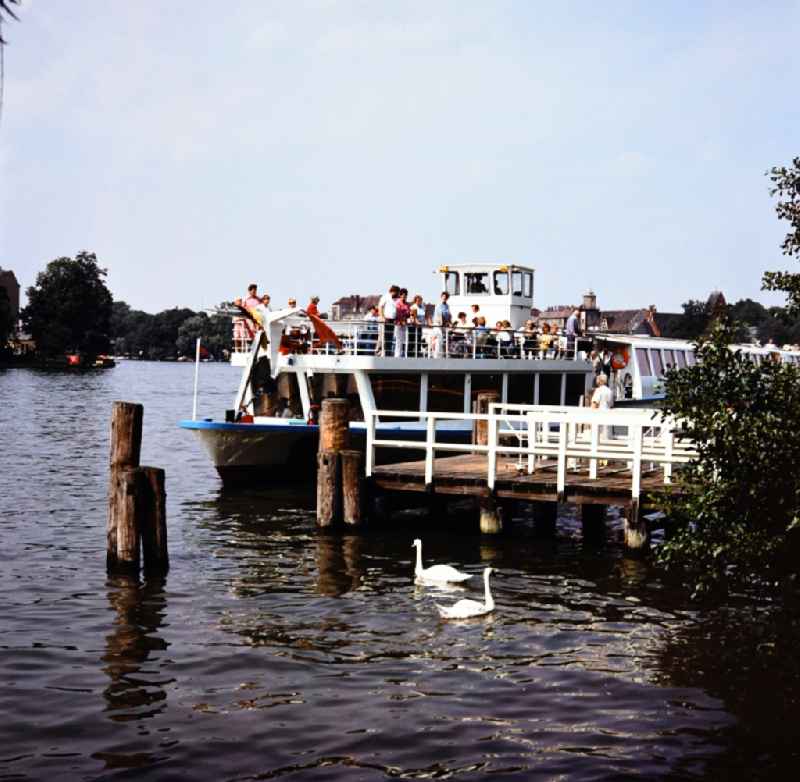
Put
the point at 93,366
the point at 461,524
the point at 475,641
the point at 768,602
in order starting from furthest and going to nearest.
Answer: the point at 93,366 → the point at 461,524 → the point at 768,602 → the point at 475,641

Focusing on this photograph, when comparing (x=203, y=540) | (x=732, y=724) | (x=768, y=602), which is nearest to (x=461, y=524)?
(x=203, y=540)

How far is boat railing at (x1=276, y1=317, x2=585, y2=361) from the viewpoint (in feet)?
90.2

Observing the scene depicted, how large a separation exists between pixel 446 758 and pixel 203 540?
11156 millimetres

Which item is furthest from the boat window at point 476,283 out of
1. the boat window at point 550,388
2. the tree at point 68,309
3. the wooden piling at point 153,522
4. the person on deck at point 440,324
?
the tree at point 68,309

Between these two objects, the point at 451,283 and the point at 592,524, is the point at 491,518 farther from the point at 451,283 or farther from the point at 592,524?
the point at 451,283

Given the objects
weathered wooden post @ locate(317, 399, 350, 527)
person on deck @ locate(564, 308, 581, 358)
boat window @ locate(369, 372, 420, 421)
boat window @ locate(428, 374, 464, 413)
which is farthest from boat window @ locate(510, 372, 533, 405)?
weathered wooden post @ locate(317, 399, 350, 527)

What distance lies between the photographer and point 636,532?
58.8 ft

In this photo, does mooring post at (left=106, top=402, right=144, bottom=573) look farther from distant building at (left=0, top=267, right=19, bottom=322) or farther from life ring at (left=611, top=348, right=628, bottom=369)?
distant building at (left=0, top=267, right=19, bottom=322)

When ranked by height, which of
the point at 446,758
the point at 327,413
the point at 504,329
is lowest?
the point at 446,758

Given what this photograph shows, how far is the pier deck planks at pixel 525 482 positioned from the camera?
1803cm

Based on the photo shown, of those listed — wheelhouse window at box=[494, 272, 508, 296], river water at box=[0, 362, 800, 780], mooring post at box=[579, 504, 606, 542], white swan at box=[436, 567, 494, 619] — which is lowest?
river water at box=[0, 362, 800, 780]

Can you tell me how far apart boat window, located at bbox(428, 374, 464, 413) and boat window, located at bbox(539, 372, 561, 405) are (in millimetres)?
3413

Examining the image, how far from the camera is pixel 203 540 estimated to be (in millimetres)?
20109

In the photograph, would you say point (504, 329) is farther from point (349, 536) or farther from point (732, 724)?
point (732, 724)
